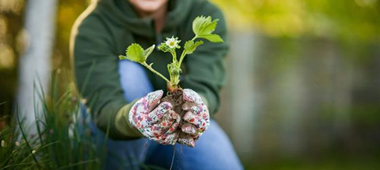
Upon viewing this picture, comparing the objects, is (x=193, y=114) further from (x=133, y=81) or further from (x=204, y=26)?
(x=133, y=81)

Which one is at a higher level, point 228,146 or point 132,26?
point 132,26

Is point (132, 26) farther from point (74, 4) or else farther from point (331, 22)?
point (331, 22)

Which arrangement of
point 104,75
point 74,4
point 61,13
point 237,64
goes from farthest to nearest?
point 237,64 < point 61,13 < point 74,4 < point 104,75

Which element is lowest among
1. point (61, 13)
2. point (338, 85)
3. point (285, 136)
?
point (285, 136)

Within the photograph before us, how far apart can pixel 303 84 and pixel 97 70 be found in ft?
14.3

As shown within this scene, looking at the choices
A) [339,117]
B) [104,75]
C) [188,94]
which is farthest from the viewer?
[339,117]

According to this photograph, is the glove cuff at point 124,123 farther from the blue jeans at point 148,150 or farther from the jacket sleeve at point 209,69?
the jacket sleeve at point 209,69

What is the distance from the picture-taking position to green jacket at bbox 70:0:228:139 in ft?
6.30

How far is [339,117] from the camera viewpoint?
249 inches

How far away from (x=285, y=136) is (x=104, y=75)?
422 cm

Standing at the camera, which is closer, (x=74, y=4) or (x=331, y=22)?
(x=74, y=4)

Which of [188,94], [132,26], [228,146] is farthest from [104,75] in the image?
[188,94]

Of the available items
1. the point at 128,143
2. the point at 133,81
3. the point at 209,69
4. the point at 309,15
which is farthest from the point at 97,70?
the point at 309,15

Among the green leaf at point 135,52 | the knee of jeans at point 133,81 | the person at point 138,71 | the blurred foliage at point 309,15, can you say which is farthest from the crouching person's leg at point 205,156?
the blurred foliage at point 309,15
